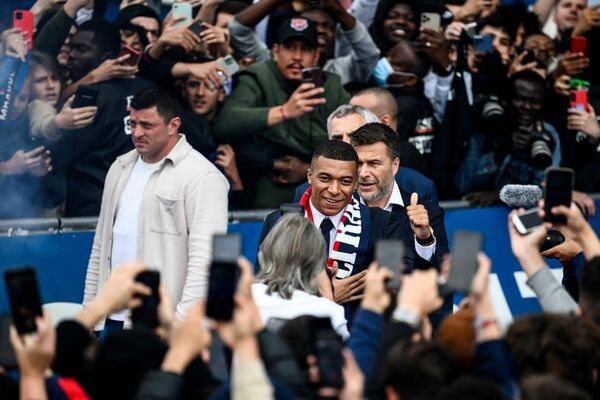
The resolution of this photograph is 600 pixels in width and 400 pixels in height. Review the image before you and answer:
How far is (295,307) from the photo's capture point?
5887 mm

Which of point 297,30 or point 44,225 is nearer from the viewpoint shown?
point 44,225

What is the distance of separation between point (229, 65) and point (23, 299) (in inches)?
187

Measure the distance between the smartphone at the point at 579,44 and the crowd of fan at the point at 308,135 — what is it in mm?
69

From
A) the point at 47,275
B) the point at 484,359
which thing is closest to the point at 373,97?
the point at 47,275

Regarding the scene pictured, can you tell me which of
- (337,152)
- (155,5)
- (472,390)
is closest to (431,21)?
(155,5)

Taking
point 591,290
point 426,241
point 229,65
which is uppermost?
point 591,290

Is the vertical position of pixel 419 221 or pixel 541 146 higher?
pixel 419 221

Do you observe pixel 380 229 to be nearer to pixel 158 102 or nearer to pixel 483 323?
pixel 158 102

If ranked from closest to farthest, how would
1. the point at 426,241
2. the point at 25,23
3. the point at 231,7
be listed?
1. the point at 426,241
2. the point at 25,23
3. the point at 231,7

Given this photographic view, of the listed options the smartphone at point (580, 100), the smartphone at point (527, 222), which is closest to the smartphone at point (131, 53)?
the smartphone at point (580, 100)

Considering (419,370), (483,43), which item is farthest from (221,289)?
(483,43)

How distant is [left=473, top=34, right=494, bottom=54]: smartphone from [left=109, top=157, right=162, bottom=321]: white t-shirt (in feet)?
11.0

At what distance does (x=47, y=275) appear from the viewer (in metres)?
8.86

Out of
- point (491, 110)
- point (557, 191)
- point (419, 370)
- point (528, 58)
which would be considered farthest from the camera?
point (528, 58)
